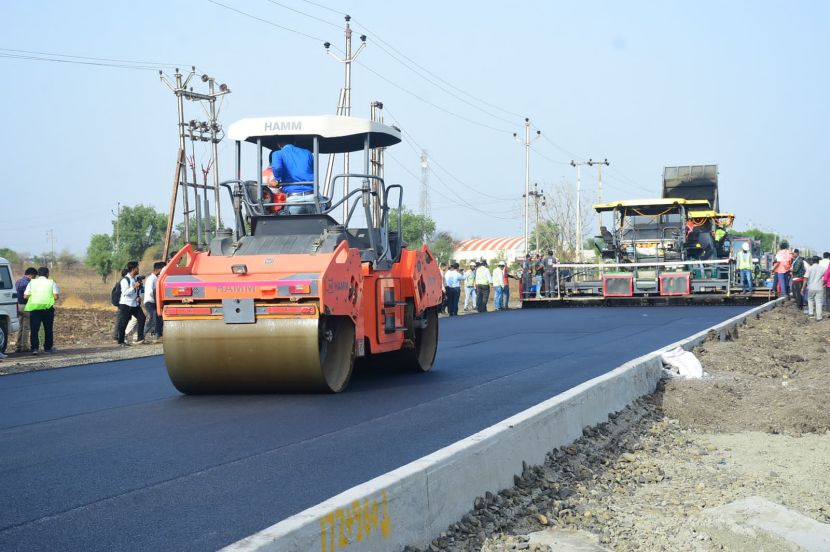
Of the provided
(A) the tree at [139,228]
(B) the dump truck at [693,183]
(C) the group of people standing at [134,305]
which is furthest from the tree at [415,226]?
(C) the group of people standing at [134,305]

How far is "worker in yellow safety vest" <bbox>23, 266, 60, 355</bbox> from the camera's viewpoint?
16562mm

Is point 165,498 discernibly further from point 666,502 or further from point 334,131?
point 334,131

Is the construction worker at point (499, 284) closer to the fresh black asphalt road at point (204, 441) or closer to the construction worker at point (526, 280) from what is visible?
the construction worker at point (526, 280)

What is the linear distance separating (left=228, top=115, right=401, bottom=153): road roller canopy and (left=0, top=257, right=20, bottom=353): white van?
9.06 meters

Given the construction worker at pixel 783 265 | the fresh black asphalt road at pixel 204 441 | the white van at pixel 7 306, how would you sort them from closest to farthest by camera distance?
the fresh black asphalt road at pixel 204 441 → the white van at pixel 7 306 → the construction worker at pixel 783 265

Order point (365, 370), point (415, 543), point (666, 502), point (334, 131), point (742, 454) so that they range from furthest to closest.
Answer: point (365, 370), point (334, 131), point (742, 454), point (666, 502), point (415, 543)

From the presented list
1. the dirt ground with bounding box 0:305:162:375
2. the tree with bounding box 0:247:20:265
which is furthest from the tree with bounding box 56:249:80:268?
the dirt ground with bounding box 0:305:162:375

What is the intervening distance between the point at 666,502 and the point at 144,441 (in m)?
3.51

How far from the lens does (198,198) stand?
8.49 metres

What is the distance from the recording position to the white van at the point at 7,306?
16.9m

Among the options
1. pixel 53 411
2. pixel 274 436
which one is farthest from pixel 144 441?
pixel 53 411

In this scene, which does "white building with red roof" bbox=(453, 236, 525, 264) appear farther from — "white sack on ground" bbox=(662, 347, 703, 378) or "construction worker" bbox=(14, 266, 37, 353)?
"white sack on ground" bbox=(662, 347, 703, 378)

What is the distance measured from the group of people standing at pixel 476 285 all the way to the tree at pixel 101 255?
55.1 metres

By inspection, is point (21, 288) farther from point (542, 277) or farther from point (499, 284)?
point (542, 277)
